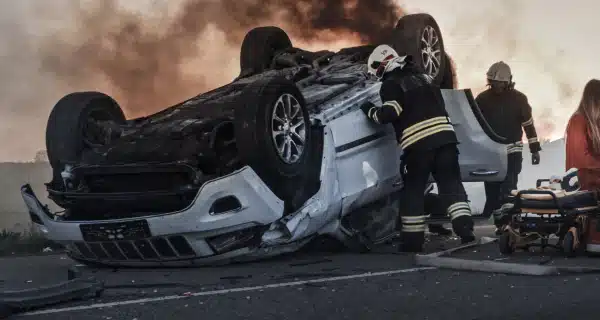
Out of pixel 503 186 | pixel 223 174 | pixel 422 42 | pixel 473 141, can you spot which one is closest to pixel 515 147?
pixel 503 186

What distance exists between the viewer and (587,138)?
714cm

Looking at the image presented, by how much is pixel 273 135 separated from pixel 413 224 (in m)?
1.64

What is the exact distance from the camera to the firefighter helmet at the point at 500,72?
10633 millimetres

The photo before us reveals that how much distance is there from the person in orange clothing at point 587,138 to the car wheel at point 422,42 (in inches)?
67.5

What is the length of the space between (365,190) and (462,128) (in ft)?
5.33

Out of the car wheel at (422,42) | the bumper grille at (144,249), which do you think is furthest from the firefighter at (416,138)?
the bumper grille at (144,249)

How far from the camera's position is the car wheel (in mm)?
8484

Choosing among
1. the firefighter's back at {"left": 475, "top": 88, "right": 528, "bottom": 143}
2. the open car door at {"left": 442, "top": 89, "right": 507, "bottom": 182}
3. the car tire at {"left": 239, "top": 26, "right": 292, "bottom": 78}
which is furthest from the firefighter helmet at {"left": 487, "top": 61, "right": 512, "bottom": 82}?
the car tire at {"left": 239, "top": 26, "right": 292, "bottom": 78}

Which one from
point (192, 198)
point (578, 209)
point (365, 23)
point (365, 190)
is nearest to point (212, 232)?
point (192, 198)

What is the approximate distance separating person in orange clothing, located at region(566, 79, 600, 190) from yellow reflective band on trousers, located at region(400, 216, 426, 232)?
1.27 m

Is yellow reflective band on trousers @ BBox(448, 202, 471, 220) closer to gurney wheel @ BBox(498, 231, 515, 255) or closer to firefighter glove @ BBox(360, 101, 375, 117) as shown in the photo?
gurney wheel @ BBox(498, 231, 515, 255)

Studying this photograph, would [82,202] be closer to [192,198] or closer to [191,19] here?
[192,198]

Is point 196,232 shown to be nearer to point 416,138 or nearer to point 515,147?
point 416,138

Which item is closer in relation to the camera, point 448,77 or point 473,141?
point 473,141
